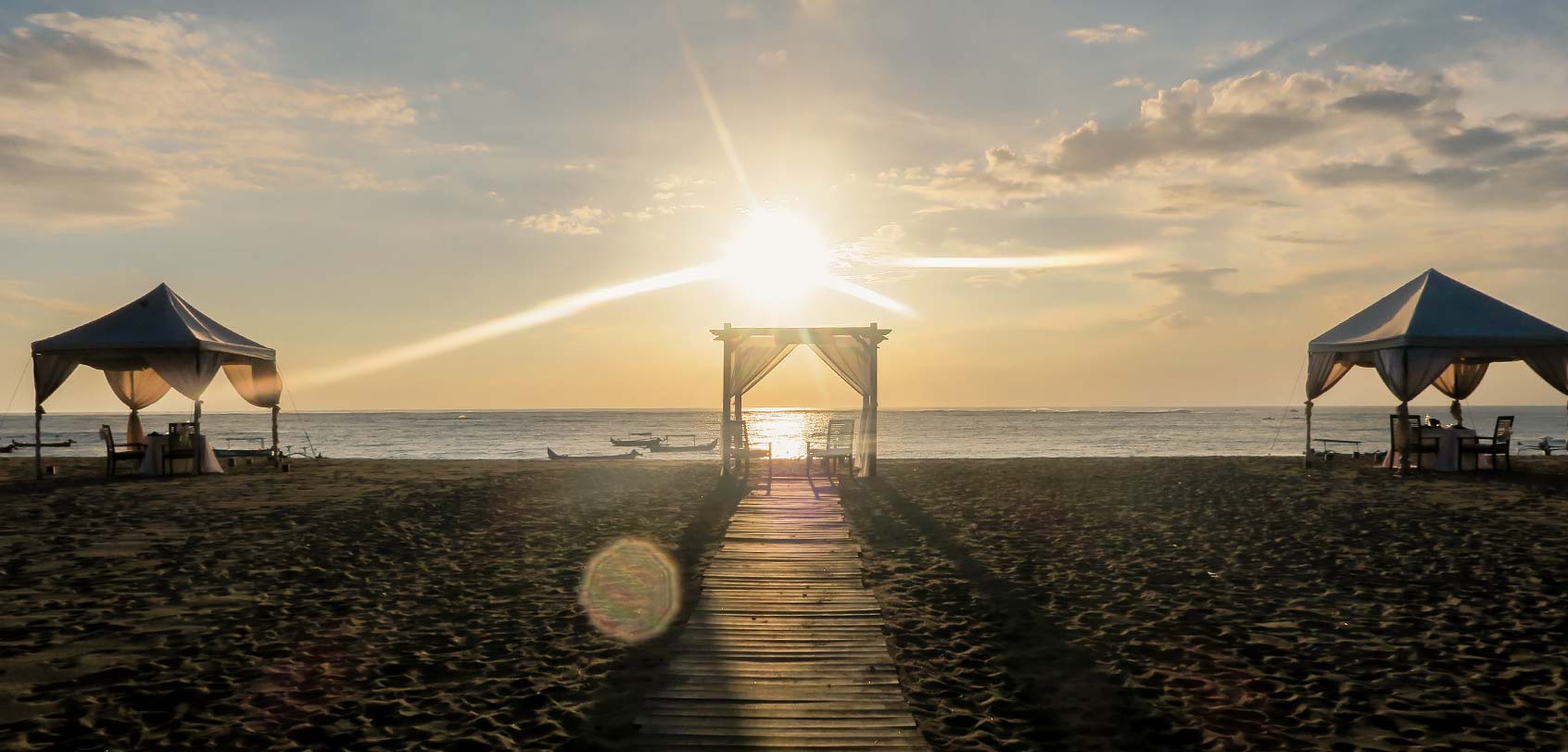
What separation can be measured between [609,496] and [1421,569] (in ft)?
35.7

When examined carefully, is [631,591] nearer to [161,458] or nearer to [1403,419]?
[161,458]

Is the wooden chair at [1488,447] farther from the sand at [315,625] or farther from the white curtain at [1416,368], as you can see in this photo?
the sand at [315,625]

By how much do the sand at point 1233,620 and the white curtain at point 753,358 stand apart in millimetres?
5381

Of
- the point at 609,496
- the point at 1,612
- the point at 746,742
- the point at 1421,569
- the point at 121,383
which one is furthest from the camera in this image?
the point at 121,383

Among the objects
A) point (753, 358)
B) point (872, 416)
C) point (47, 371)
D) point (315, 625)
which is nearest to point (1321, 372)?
point (872, 416)

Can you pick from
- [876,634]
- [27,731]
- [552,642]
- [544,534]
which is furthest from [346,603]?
[876,634]

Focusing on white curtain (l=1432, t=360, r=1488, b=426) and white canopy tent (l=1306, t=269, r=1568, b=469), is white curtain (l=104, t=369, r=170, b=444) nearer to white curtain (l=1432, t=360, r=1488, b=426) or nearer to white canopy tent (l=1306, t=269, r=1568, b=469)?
white canopy tent (l=1306, t=269, r=1568, b=469)

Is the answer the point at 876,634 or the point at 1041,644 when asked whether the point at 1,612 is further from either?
the point at 1041,644

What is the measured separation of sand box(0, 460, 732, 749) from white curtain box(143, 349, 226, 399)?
4.96 metres

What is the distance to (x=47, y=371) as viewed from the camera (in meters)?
18.0

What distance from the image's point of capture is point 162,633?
20.6ft

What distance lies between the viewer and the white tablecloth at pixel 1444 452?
17062 mm

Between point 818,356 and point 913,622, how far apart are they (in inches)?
442

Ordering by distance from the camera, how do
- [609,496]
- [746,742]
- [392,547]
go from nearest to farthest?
[746,742], [392,547], [609,496]
